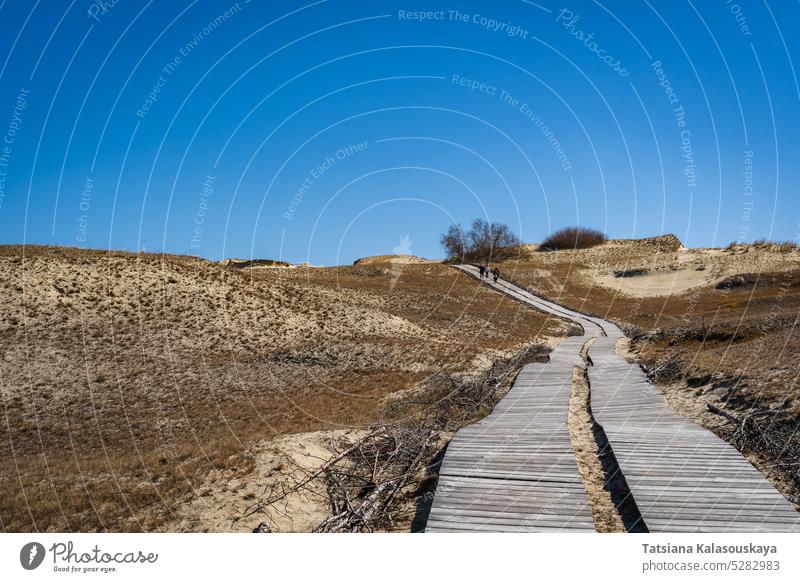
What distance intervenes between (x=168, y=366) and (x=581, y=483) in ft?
82.7

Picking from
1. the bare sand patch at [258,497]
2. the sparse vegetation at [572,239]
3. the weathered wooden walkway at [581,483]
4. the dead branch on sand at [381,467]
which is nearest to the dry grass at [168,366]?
the bare sand patch at [258,497]

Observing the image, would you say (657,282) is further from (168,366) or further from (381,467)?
(381,467)

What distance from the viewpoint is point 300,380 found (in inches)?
1077

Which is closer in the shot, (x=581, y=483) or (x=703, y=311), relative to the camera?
(x=581, y=483)

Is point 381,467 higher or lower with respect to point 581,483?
lower

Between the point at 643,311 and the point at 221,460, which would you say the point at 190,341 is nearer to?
the point at 221,460

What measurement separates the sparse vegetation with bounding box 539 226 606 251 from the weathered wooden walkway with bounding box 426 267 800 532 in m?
105

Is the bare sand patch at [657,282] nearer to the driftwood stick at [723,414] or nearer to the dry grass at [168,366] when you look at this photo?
the dry grass at [168,366]

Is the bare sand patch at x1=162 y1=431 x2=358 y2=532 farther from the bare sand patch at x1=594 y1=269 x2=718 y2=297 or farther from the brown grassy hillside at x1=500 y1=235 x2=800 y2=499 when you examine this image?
the bare sand patch at x1=594 y1=269 x2=718 y2=297

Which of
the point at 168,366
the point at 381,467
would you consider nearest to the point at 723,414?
the point at 381,467

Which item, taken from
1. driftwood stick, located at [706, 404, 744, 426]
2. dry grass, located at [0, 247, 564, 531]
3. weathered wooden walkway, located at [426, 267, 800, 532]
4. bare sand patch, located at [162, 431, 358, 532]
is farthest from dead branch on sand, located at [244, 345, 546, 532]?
driftwood stick, located at [706, 404, 744, 426]

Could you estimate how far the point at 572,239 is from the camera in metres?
118
